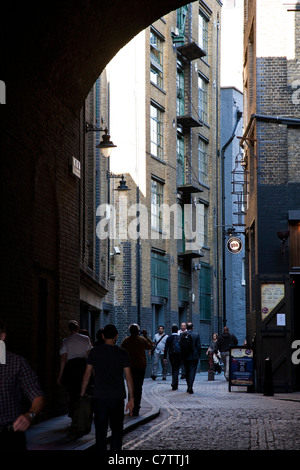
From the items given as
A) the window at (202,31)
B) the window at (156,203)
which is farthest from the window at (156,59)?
the window at (202,31)

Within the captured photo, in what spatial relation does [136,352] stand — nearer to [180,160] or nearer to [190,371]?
[190,371]

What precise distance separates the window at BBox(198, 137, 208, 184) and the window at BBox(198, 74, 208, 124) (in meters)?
1.15

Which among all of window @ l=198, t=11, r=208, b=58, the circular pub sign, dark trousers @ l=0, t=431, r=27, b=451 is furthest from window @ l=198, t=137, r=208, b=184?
dark trousers @ l=0, t=431, r=27, b=451

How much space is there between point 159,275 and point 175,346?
11.9 meters

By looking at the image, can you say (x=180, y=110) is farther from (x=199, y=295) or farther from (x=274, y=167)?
(x=274, y=167)

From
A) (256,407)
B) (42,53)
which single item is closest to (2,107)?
(42,53)

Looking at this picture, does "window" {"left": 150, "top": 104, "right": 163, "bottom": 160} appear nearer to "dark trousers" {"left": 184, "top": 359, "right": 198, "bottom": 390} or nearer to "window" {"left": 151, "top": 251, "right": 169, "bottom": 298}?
"window" {"left": 151, "top": 251, "right": 169, "bottom": 298}

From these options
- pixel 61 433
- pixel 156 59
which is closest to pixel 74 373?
pixel 61 433

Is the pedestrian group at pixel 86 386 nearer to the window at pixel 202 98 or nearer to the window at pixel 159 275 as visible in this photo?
the window at pixel 159 275

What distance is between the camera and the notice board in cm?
2358

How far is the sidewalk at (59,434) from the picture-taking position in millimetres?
11234

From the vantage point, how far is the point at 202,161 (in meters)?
44.0

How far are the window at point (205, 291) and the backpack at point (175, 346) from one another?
17.7m
